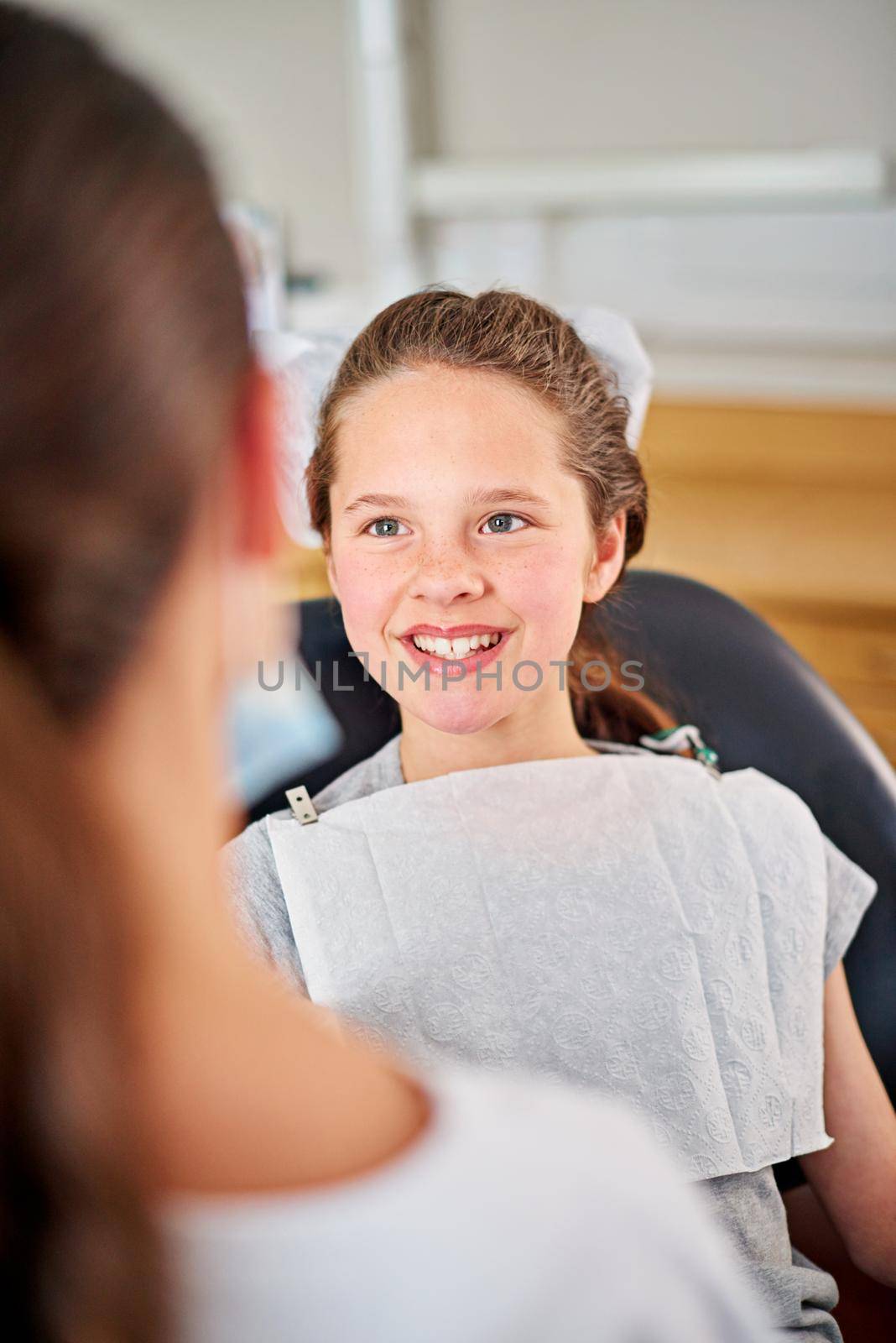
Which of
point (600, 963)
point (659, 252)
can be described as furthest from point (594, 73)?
point (600, 963)

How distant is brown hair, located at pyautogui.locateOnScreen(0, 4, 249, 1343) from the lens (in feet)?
1.17

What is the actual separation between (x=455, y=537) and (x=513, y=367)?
121mm

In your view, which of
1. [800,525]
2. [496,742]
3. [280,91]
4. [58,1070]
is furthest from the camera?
[280,91]

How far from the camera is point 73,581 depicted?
1.20 ft

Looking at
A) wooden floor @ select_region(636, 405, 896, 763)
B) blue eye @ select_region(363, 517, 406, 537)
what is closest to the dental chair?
blue eye @ select_region(363, 517, 406, 537)

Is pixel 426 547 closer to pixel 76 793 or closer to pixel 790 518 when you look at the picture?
pixel 76 793

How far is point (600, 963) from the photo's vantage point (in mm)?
851

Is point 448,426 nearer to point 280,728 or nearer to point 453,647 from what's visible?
point 453,647

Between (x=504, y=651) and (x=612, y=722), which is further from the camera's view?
(x=612, y=722)

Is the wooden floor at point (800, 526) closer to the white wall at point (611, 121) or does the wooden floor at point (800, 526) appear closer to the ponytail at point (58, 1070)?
the white wall at point (611, 121)

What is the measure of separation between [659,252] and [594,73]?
0.40 meters

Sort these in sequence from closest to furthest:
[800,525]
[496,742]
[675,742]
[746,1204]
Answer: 1. [746,1204]
2. [496,742]
3. [675,742]
4. [800,525]

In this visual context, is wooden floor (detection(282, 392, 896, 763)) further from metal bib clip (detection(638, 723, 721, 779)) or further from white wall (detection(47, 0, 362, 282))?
metal bib clip (detection(638, 723, 721, 779))

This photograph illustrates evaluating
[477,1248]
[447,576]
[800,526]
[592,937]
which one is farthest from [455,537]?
[800,526]
